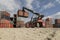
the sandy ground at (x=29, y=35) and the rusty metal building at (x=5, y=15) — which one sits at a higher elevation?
the rusty metal building at (x=5, y=15)

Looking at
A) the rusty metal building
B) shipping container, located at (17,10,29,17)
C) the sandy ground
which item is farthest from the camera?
shipping container, located at (17,10,29,17)

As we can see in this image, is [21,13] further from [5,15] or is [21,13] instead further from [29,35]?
[29,35]

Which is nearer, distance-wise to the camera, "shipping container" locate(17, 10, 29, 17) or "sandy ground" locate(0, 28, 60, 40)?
"sandy ground" locate(0, 28, 60, 40)

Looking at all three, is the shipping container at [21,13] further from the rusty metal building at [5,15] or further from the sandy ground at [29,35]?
the sandy ground at [29,35]

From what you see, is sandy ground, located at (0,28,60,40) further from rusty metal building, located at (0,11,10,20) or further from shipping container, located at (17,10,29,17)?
shipping container, located at (17,10,29,17)

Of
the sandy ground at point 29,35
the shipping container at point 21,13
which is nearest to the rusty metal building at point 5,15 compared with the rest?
the shipping container at point 21,13

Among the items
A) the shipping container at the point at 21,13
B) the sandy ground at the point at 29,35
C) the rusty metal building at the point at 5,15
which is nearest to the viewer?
the sandy ground at the point at 29,35

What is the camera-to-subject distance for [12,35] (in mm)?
16859

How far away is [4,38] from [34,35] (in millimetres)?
2600

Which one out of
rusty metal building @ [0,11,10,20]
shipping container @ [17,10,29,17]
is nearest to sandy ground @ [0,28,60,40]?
rusty metal building @ [0,11,10,20]

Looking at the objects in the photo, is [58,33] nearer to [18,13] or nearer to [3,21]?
[3,21]

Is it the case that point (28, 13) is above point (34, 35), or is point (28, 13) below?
above

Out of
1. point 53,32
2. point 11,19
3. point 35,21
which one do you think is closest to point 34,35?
point 53,32

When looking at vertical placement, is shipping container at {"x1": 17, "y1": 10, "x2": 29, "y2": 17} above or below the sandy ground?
above
